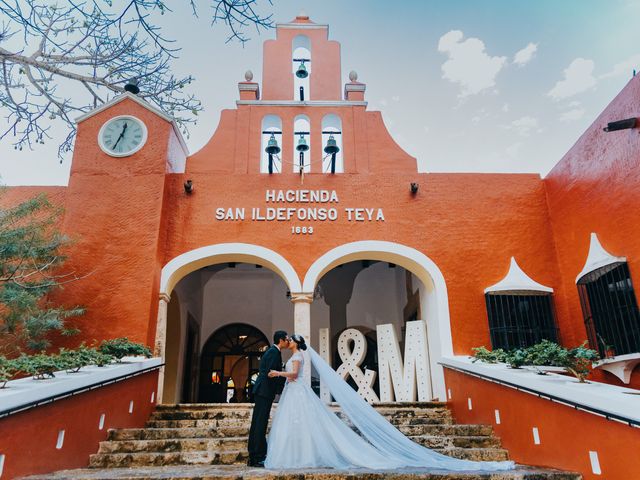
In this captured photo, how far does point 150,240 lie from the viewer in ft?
26.0

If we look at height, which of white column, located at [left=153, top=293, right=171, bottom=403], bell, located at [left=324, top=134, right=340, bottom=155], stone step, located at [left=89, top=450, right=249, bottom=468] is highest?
bell, located at [left=324, top=134, right=340, bottom=155]

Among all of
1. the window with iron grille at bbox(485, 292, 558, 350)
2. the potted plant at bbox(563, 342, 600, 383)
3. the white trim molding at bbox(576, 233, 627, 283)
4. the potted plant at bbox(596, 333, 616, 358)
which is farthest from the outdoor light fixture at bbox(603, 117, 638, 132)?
the potted plant at bbox(563, 342, 600, 383)

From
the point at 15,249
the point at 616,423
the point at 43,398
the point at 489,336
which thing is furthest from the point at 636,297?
the point at 15,249

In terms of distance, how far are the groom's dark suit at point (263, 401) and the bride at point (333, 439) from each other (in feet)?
0.29

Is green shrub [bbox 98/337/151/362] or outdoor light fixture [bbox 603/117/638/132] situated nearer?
outdoor light fixture [bbox 603/117/638/132]

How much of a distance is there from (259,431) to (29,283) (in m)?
4.34

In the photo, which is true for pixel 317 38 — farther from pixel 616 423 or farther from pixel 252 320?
pixel 616 423

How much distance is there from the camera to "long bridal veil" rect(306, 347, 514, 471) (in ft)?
13.6

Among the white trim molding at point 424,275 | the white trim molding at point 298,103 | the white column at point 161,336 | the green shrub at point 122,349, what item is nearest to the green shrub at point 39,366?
the green shrub at point 122,349

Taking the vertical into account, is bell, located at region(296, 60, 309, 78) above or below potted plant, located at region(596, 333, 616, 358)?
above

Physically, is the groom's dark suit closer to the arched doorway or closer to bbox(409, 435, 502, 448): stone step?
bbox(409, 435, 502, 448): stone step

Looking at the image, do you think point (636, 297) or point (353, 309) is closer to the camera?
point (636, 297)

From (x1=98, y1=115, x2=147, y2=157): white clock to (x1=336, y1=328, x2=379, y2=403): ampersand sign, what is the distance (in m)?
5.03

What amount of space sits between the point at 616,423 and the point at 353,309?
894 cm
